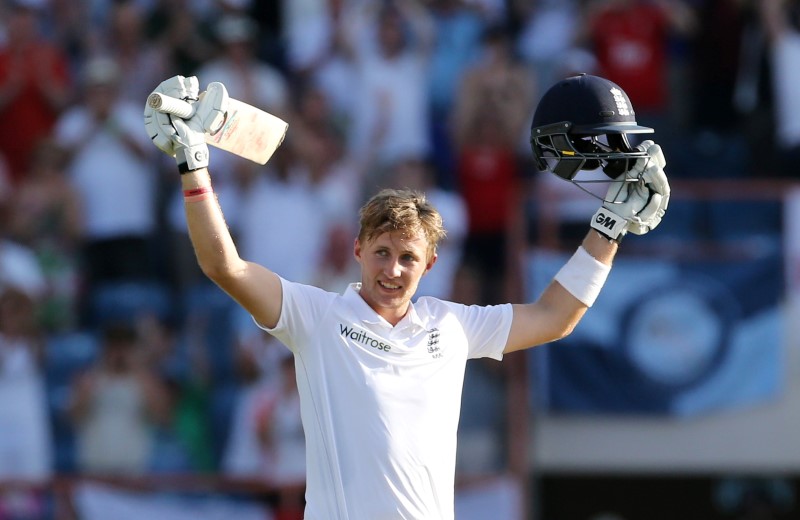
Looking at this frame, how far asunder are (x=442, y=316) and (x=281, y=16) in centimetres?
663

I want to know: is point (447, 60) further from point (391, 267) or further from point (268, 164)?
point (391, 267)

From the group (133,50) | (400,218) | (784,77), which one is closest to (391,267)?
(400,218)

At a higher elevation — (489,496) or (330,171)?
(330,171)

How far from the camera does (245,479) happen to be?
9.27 meters

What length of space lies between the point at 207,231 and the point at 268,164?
573cm

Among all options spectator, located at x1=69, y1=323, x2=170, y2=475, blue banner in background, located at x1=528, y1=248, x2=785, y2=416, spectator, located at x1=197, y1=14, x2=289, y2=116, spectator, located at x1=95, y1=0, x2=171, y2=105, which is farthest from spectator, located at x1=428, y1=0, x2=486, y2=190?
spectator, located at x1=69, y1=323, x2=170, y2=475

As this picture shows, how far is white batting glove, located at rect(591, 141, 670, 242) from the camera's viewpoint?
4898 millimetres

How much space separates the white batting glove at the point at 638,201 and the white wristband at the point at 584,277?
0.11 meters

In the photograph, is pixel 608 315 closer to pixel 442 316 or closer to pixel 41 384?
pixel 41 384

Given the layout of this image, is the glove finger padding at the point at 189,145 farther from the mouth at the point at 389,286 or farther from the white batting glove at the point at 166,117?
the mouth at the point at 389,286

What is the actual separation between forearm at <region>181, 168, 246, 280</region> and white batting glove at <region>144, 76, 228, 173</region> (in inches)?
2.1

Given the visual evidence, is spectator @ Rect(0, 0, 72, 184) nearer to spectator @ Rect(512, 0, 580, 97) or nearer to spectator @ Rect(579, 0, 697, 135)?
spectator @ Rect(512, 0, 580, 97)

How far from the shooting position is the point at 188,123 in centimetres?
434

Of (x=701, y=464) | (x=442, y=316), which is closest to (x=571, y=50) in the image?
(x=701, y=464)
